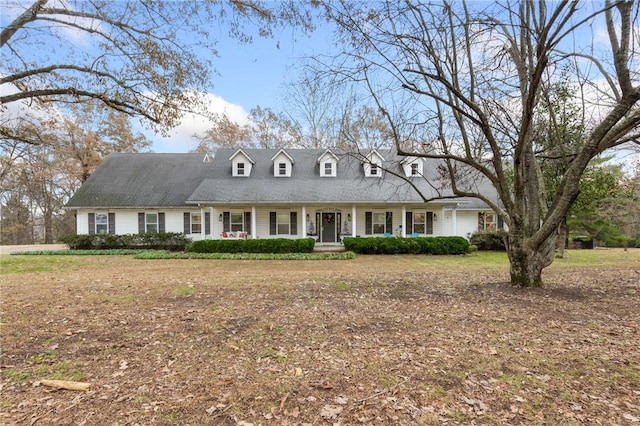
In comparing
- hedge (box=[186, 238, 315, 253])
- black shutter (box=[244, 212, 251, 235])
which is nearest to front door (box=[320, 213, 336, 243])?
hedge (box=[186, 238, 315, 253])

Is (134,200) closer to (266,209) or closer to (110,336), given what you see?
(266,209)

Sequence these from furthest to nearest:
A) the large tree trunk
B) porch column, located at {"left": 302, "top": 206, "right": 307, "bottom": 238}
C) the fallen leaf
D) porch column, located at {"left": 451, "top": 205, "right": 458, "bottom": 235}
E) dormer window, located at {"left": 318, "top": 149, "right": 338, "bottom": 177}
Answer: dormer window, located at {"left": 318, "top": 149, "right": 338, "bottom": 177}
porch column, located at {"left": 451, "top": 205, "right": 458, "bottom": 235}
porch column, located at {"left": 302, "top": 206, "right": 307, "bottom": 238}
the large tree trunk
the fallen leaf

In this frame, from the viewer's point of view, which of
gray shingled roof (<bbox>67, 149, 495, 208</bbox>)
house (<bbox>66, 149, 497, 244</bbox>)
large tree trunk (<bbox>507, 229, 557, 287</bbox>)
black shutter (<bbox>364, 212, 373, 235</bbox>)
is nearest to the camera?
large tree trunk (<bbox>507, 229, 557, 287</bbox>)

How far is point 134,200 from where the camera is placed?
825 inches

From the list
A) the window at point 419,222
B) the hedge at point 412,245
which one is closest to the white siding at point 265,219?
the window at point 419,222

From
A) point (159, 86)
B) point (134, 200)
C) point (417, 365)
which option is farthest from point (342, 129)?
point (134, 200)

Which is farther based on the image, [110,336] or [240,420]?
[110,336]

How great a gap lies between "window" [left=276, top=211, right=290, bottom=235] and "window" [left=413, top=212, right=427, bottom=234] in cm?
799

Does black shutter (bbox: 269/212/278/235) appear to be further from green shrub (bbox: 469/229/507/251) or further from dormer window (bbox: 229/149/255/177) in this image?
green shrub (bbox: 469/229/507/251)

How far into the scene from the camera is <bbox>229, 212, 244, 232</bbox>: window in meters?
20.2

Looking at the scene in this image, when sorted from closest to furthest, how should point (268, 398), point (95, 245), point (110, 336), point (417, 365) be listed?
point (268, 398) → point (417, 365) → point (110, 336) → point (95, 245)

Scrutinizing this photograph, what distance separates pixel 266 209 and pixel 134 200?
859 centimetres

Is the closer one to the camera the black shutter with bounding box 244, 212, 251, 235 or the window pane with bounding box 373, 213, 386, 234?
the black shutter with bounding box 244, 212, 251, 235

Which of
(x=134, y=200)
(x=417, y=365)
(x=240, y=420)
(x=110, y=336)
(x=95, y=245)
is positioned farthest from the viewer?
(x=134, y=200)
